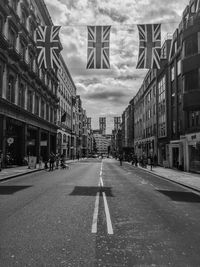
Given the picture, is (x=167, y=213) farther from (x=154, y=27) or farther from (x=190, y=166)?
(x=190, y=166)

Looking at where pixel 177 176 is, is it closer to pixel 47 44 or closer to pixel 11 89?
pixel 47 44

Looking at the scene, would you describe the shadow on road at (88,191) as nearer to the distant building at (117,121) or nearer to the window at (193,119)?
the window at (193,119)

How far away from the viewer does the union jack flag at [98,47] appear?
16.9 meters

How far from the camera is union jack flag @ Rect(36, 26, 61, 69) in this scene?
59.5ft

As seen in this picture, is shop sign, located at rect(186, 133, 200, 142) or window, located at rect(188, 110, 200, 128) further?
window, located at rect(188, 110, 200, 128)

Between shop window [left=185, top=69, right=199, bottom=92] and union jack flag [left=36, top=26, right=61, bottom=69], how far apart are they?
15.2 metres

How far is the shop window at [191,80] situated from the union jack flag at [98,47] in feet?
46.4

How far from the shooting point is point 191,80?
28.5 meters

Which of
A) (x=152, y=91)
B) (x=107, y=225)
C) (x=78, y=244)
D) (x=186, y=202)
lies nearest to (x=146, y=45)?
(x=186, y=202)

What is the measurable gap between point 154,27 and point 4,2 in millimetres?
18716

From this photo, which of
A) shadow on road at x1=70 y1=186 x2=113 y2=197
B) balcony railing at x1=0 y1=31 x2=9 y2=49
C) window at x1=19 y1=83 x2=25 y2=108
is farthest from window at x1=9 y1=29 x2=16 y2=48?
→ shadow on road at x1=70 y1=186 x2=113 y2=197

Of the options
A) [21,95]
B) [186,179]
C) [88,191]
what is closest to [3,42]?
[21,95]

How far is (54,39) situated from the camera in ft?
60.0

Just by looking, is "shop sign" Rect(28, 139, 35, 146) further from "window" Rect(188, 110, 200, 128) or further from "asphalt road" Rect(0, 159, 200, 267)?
"asphalt road" Rect(0, 159, 200, 267)
